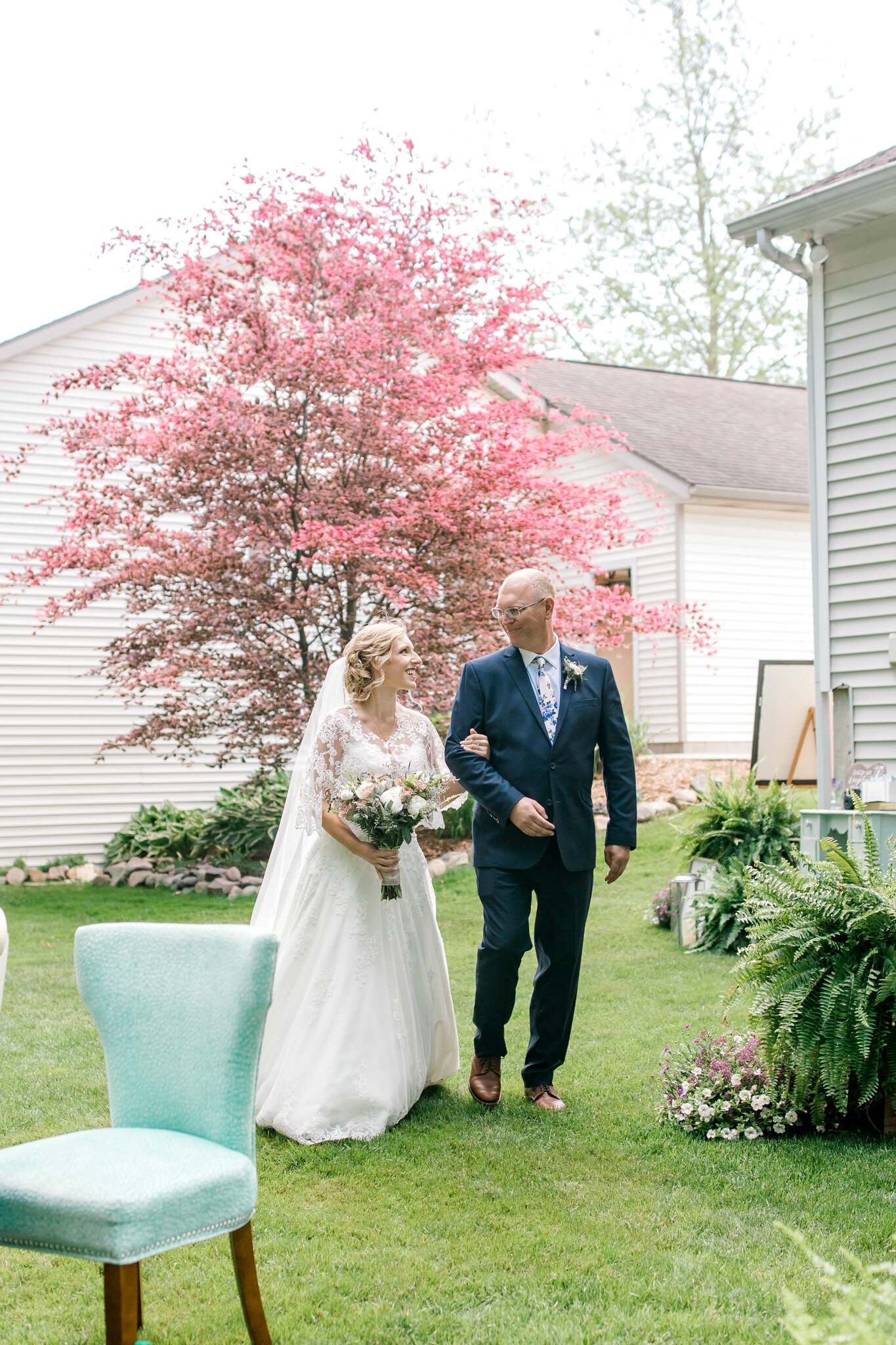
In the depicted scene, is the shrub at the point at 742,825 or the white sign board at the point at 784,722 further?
the white sign board at the point at 784,722

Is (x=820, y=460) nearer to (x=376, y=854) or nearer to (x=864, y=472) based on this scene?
(x=864, y=472)

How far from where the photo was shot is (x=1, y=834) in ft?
44.0

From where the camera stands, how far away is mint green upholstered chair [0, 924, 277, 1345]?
274 centimetres

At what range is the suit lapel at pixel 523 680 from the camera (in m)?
5.04

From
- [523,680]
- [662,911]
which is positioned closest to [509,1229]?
[523,680]

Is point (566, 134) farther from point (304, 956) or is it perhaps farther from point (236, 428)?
point (304, 956)

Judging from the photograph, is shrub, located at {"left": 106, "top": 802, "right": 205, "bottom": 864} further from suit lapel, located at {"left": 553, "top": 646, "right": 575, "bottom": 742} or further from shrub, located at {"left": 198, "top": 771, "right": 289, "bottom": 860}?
suit lapel, located at {"left": 553, "top": 646, "right": 575, "bottom": 742}

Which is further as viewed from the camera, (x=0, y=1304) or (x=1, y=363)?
(x=1, y=363)

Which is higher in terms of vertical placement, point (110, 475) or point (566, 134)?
point (566, 134)

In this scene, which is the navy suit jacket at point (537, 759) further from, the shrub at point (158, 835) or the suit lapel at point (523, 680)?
the shrub at point (158, 835)

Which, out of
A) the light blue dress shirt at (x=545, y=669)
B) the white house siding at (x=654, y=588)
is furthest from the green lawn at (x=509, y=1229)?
the white house siding at (x=654, y=588)

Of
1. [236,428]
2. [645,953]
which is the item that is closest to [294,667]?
[236,428]

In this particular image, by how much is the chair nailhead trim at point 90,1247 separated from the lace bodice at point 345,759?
7.58ft

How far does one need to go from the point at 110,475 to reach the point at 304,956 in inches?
394
